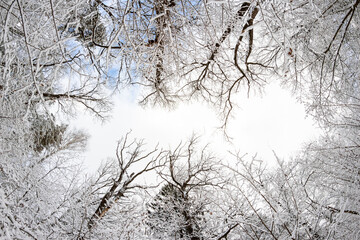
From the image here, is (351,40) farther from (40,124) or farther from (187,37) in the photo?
(40,124)

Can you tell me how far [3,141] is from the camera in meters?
3.76

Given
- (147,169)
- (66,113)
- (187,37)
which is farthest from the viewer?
(147,169)

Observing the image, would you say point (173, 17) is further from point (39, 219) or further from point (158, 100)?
point (39, 219)

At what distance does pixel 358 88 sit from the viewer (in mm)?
3896

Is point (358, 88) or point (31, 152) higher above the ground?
point (358, 88)

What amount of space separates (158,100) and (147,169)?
3.25 metres

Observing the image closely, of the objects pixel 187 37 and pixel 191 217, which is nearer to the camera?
pixel 187 37

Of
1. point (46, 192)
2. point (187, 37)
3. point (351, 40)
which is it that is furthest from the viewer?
point (46, 192)

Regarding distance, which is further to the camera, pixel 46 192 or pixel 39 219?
pixel 46 192

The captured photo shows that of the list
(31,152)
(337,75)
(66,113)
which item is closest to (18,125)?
(31,152)

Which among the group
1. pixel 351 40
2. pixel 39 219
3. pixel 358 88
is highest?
pixel 351 40

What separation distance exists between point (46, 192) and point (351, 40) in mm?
6501

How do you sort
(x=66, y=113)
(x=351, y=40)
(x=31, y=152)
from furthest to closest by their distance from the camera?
(x=66, y=113), (x=31, y=152), (x=351, y=40)

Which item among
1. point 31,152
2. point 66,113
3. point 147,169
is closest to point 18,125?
point 31,152
